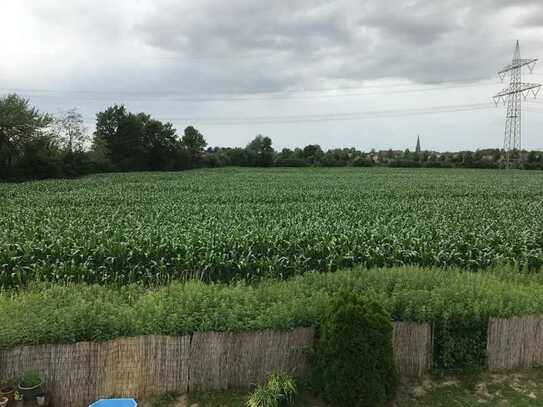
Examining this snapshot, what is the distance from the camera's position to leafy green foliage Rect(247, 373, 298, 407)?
Result: 471 cm

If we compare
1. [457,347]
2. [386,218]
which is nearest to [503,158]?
[386,218]

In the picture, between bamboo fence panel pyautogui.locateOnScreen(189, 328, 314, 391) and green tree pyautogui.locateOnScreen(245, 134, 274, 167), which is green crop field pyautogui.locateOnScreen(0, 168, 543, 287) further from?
green tree pyautogui.locateOnScreen(245, 134, 274, 167)

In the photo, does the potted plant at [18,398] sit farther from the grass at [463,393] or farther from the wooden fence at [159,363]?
the grass at [463,393]

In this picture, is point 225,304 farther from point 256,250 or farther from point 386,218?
point 386,218

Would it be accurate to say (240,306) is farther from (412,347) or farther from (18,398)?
(18,398)

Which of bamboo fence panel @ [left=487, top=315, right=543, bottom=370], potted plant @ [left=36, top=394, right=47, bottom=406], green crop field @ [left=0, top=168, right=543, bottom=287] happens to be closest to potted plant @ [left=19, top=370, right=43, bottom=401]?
potted plant @ [left=36, top=394, right=47, bottom=406]

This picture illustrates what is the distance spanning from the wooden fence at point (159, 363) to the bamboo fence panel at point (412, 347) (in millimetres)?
58

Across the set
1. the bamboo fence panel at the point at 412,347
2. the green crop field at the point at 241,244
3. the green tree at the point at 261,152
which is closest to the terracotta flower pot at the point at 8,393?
the bamboo fence panel at the point at 412,347

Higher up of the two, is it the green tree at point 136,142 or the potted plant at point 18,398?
the green tree at point 136,142

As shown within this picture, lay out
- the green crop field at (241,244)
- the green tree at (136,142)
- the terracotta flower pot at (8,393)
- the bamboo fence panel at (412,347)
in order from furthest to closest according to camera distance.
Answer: the green tree at (136,142), the green crop field at (241,244), the bamboo fence panel at (412,347), the terracotta flower pot at (8,393)

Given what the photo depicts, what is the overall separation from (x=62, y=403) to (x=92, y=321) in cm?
95

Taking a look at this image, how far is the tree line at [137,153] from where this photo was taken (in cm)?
4719

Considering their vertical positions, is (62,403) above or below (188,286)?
below

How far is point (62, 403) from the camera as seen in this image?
4.82m
